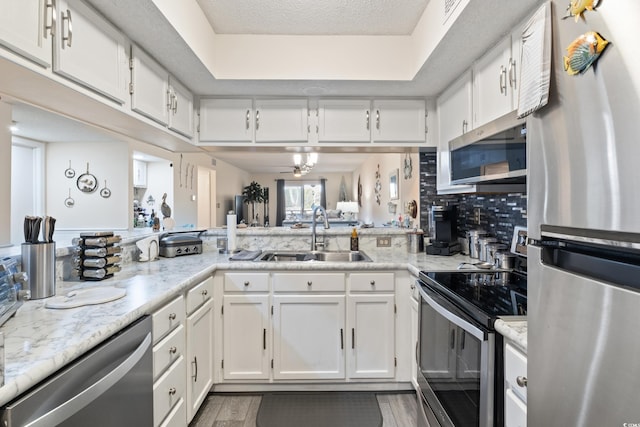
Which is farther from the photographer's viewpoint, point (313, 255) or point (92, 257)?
point (313, 255)

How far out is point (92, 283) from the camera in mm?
1609

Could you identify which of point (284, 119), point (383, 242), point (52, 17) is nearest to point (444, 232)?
point (383, 242)

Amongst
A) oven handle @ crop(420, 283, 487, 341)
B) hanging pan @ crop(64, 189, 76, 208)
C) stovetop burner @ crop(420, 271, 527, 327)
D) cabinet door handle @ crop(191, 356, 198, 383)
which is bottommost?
cabinet door handle @ crop(191, 356, 198, 383)

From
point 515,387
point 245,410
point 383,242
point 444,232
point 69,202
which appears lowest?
point 245,410

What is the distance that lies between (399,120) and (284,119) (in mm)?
926

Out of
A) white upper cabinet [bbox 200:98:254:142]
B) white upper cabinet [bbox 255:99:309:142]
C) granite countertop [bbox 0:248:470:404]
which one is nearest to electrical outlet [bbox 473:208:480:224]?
granite countertop [bbox 0:248:470:404]

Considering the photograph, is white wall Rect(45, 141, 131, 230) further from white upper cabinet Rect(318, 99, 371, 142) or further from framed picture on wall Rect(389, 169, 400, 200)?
framed picture on wall Rect(389, 169, 400, 200)

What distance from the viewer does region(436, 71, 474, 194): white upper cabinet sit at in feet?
6.75

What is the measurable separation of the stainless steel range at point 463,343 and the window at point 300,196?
9392 mm

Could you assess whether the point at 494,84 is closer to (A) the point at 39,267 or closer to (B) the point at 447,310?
(B) the point at 447,310

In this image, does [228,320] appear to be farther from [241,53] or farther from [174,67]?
[241,53]

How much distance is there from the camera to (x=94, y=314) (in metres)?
1.12

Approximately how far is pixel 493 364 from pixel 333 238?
179 centimetres

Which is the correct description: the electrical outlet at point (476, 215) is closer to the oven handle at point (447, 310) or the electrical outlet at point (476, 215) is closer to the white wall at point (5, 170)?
the oven handle at point (447, 310)
